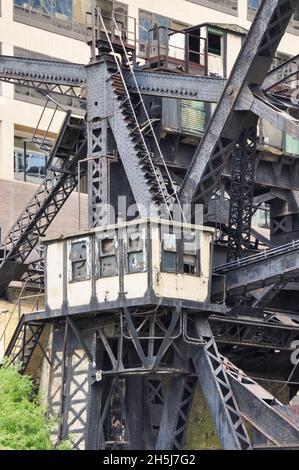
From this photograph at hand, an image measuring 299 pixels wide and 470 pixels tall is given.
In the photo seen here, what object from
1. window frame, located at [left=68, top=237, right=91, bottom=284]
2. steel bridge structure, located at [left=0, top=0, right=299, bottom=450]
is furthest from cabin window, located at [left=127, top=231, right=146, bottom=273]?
window frame, located at [left=68, top=237, right=91, bottom=284]

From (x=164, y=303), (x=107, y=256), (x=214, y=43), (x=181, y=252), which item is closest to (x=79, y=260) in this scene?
(x=107, y=256)

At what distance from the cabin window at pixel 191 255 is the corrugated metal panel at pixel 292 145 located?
32.2 ft

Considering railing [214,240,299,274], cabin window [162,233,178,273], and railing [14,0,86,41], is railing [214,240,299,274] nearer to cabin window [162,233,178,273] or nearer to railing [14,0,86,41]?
cabin window [162,233,178,273]

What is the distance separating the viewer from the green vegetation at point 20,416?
37.9 metres

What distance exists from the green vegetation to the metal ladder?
6.23m

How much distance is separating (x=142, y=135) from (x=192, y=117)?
4.52 metres

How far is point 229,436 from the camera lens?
37.2 metres

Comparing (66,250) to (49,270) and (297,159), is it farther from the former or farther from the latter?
(297,159)

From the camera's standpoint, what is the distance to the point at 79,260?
1594 inches

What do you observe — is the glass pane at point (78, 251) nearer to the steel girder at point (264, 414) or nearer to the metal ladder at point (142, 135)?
the metal ladder at point (142, 135)

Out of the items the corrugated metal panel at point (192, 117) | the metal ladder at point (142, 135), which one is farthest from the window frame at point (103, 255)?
the corrugated metal panel at point (192, 117)

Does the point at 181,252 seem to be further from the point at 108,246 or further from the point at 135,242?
the point at 108,246

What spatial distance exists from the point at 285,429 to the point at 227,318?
538cm

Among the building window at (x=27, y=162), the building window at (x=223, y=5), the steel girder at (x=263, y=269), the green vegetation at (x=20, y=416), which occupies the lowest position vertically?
the green vegetation at (x=20, y=416)
